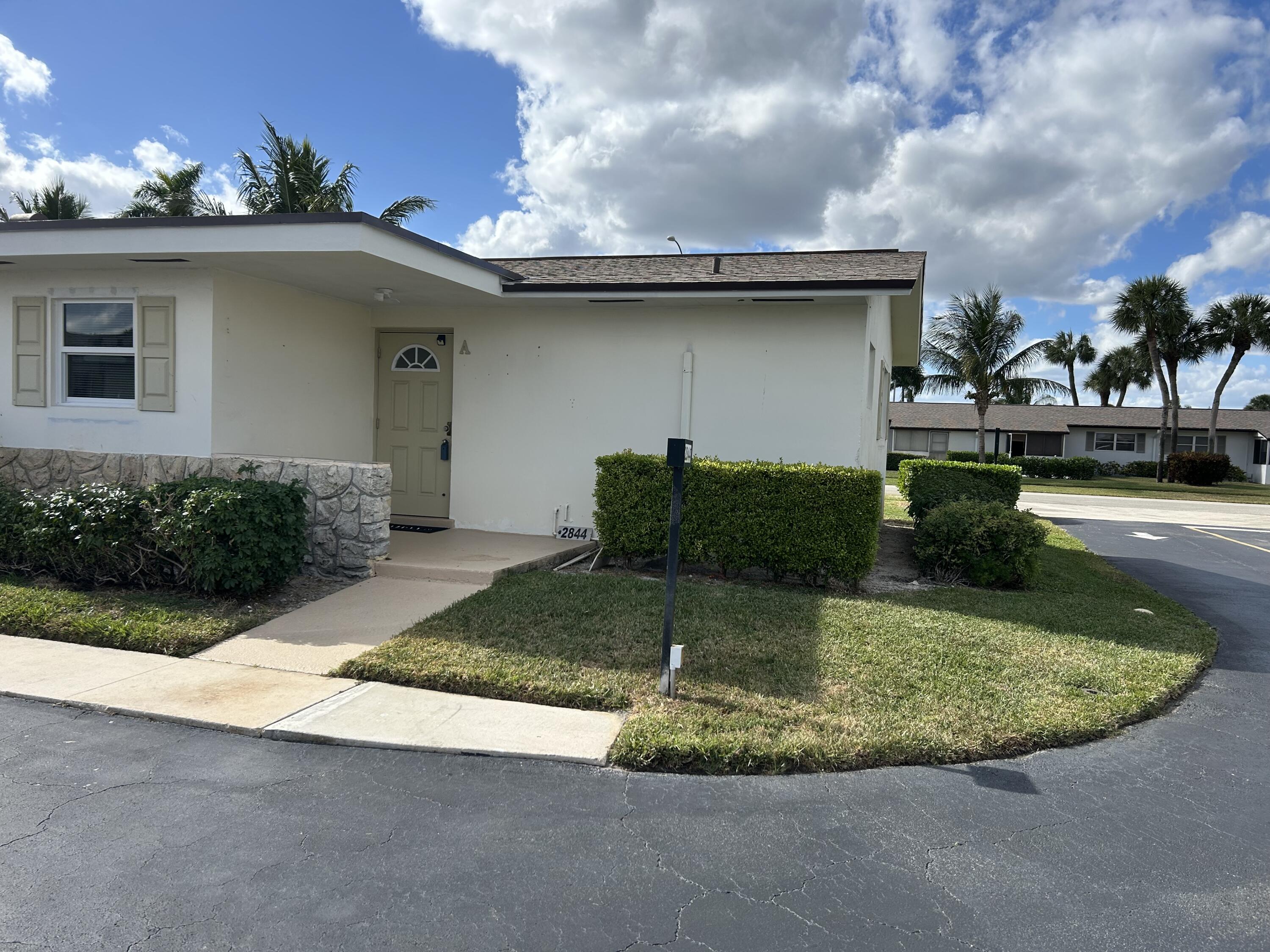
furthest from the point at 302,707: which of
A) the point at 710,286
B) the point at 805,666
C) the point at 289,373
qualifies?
the point at 710,286

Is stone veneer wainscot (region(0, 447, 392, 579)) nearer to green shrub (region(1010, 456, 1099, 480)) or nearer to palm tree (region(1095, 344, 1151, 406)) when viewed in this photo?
green shrub (region(1010, 456, 1099, 480))

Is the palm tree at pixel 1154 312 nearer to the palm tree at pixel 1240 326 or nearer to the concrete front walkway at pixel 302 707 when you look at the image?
the palm tree at pixel 1240 326

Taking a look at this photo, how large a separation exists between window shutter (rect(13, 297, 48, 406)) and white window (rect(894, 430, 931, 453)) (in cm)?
4265

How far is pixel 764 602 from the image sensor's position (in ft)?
24.3

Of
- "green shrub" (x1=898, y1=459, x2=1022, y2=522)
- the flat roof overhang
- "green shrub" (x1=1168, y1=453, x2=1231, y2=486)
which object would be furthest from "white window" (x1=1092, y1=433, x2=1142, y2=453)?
the flat roof overhang

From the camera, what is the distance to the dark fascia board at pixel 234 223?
732 centimetres

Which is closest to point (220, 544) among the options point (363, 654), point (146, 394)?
point (363, 654)

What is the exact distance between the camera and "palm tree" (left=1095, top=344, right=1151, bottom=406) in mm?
51406

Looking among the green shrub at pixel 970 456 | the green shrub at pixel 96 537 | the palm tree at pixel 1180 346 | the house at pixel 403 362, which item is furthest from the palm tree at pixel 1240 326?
the green shrub at pixel 96 537

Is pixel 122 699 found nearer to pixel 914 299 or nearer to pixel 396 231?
pixel 396 231

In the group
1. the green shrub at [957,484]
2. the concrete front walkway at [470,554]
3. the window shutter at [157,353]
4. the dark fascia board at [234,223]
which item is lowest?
the concrete front walkway at [470,554]

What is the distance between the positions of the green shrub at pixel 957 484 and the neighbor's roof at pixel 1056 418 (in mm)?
33276

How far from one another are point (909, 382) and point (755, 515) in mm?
47497

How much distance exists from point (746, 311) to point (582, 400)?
222cm
